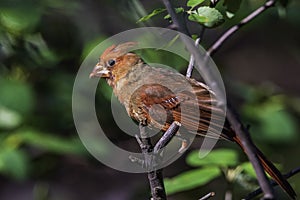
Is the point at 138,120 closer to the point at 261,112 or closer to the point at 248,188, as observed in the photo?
the point at 248,188

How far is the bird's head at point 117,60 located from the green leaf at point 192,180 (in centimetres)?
40

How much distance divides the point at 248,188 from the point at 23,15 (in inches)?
47.0

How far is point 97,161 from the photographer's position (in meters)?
3.86

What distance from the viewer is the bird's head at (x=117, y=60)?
2.04m

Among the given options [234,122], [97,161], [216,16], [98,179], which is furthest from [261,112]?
[234,122]

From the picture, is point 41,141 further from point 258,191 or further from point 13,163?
point 258,191

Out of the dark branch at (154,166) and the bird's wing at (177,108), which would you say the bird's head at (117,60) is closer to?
the bird's wing at (177,108)

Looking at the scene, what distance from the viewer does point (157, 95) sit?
1.87 m

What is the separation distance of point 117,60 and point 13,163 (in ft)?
4.50

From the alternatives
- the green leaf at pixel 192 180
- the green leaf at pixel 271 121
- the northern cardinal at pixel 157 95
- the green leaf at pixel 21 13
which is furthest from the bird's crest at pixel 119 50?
the green leaf at pixel 271 121

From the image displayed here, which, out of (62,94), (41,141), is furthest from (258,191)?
(62,94)

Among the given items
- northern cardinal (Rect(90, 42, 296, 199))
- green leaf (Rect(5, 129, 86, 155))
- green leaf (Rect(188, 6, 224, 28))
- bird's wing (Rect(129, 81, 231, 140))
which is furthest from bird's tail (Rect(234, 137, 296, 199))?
green leaf (Rect(5, 129, 86, 155))

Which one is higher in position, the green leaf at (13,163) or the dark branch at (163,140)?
the dark branch at (163,140)

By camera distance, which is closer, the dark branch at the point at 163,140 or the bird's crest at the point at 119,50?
the dark branch at the point at 163,140
